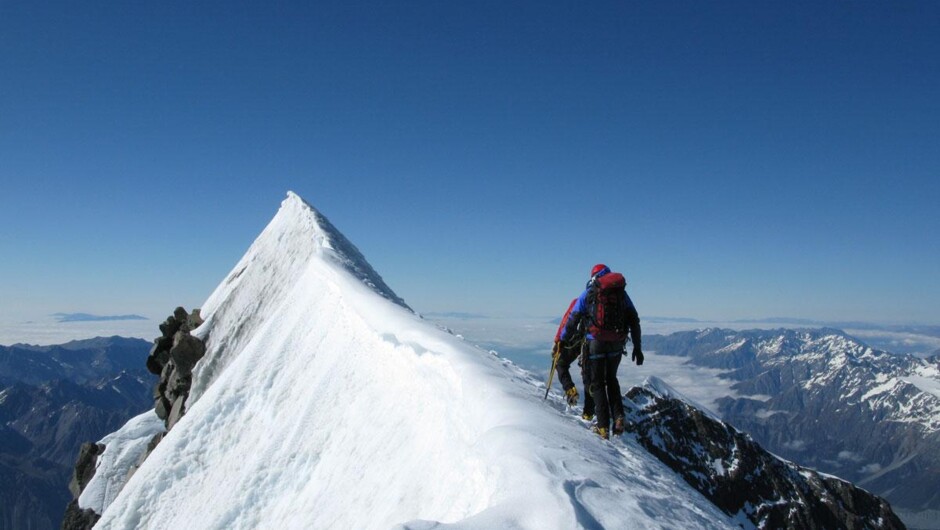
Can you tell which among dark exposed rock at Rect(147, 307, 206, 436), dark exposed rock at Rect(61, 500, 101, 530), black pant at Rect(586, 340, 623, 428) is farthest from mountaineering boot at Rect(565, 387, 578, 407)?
dark exposed rock at Rect(61, 500, 101, 530)

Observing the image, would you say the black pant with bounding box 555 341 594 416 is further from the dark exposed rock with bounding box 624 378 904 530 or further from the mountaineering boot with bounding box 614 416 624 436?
the dark exposed rock with bounding box 624 378 904 530

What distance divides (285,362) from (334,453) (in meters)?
6.36

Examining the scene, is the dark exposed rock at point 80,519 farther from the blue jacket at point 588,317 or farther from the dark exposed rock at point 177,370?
the blue jacket at point 588,317

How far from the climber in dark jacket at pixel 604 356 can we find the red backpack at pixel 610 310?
0.07 meters

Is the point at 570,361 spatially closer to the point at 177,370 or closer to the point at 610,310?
the point at 610,310

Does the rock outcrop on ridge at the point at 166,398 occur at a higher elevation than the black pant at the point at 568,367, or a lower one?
lower

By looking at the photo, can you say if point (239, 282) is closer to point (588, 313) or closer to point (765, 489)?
point (588, 313)

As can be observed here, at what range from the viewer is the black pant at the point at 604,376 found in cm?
1023

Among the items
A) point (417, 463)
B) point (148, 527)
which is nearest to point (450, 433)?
point (417, 463)

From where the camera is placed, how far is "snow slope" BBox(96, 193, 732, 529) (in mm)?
6367

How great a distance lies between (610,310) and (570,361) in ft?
7.59

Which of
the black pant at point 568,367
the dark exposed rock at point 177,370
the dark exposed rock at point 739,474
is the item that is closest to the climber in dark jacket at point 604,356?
the black pant at point 568,367

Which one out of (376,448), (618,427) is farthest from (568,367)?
(376,448)

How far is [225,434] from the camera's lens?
1490 cm
